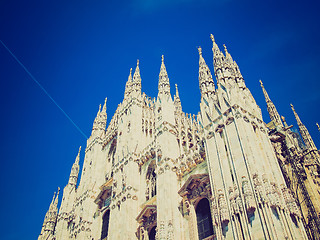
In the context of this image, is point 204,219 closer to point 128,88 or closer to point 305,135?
point 305,135

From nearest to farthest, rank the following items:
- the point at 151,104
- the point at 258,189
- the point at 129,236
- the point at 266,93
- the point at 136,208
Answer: the point at 258,189
the point at 129,236
the point at 136,208
the point at 266,93
the point at 151,104

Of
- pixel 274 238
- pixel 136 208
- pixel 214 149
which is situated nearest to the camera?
pixel 274 238

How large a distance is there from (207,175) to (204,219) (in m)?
2.64

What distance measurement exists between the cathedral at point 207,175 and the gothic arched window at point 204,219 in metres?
0.06

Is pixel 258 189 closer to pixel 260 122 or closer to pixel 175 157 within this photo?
pixel 260 122

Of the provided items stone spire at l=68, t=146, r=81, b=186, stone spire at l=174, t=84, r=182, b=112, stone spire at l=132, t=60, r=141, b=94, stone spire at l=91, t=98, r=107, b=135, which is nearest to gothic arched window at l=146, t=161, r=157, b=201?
stone spire at l=174, t=84, r=182, b=112

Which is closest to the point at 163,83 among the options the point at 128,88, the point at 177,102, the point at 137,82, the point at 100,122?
the point at 177,102

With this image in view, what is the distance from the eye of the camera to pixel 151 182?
2462 cm

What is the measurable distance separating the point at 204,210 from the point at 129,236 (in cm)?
670

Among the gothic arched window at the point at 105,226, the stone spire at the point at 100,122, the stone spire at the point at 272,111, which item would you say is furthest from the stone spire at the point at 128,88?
the stone spire at the point at 272,111

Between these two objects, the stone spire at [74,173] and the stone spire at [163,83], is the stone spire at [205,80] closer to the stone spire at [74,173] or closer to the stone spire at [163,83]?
A: the stone spire at [163,83]

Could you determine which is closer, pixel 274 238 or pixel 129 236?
pixel 274 238

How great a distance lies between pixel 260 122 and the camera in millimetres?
17828

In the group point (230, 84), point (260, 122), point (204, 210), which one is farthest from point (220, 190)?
point (230, 84)
